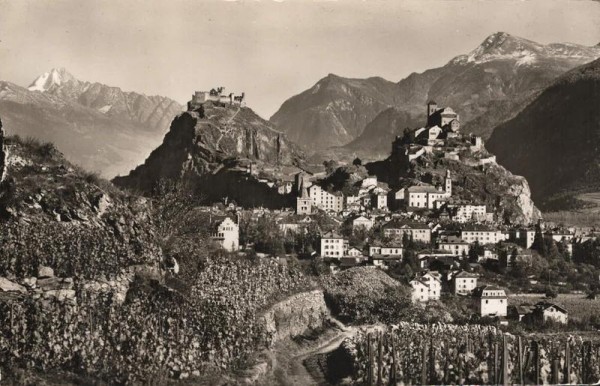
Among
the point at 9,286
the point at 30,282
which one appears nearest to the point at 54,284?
the point at 30,282

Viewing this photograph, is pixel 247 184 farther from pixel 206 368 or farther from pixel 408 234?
pixel 206 368

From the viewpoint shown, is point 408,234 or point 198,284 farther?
point 408,234

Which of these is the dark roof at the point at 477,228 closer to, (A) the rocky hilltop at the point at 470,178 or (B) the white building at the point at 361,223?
(B) the white building at the point at 361,223

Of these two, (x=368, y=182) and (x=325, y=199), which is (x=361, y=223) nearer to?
(x=325, y=199)

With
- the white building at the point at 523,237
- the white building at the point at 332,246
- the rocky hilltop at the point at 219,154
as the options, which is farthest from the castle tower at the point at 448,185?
the white building at the point at 332,246

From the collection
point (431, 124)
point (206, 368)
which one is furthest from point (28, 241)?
point (431, 124)
